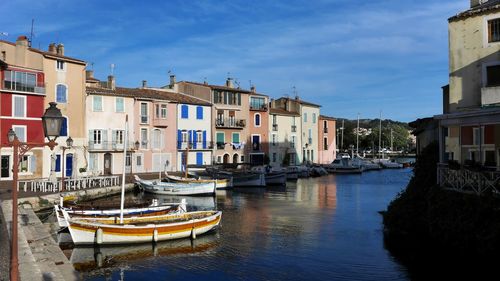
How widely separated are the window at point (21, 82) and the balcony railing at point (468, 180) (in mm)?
35030

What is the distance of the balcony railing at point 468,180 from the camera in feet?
53.2

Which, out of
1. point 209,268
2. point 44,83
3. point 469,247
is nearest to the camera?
point 469,247

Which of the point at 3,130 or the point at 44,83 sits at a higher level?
the point at 44,83

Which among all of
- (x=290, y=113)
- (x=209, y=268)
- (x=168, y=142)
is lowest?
(x=209, y=268)

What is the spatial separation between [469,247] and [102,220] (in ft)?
49.2

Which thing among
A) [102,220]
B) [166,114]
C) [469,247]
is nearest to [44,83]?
[166,114]

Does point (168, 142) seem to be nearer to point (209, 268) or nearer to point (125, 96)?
point (125, 96)

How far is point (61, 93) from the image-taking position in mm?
44562

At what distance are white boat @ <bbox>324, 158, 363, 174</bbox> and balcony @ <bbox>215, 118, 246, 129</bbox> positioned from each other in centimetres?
1825

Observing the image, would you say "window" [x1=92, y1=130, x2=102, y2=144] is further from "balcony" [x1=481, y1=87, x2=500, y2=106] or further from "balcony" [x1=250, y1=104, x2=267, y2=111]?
"balcony" [x1=481, y1=87, x2=500, y2=106]

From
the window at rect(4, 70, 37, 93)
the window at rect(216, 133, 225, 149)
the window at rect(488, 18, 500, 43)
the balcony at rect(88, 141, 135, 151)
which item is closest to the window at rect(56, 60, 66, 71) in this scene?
the window at rect(4, 70, 37, 93)

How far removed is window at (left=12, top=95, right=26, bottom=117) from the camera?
133 feet

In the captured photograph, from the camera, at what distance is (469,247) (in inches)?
637

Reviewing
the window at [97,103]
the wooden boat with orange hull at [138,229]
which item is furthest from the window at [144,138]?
the wooden boat with orange hull at [138,229]
